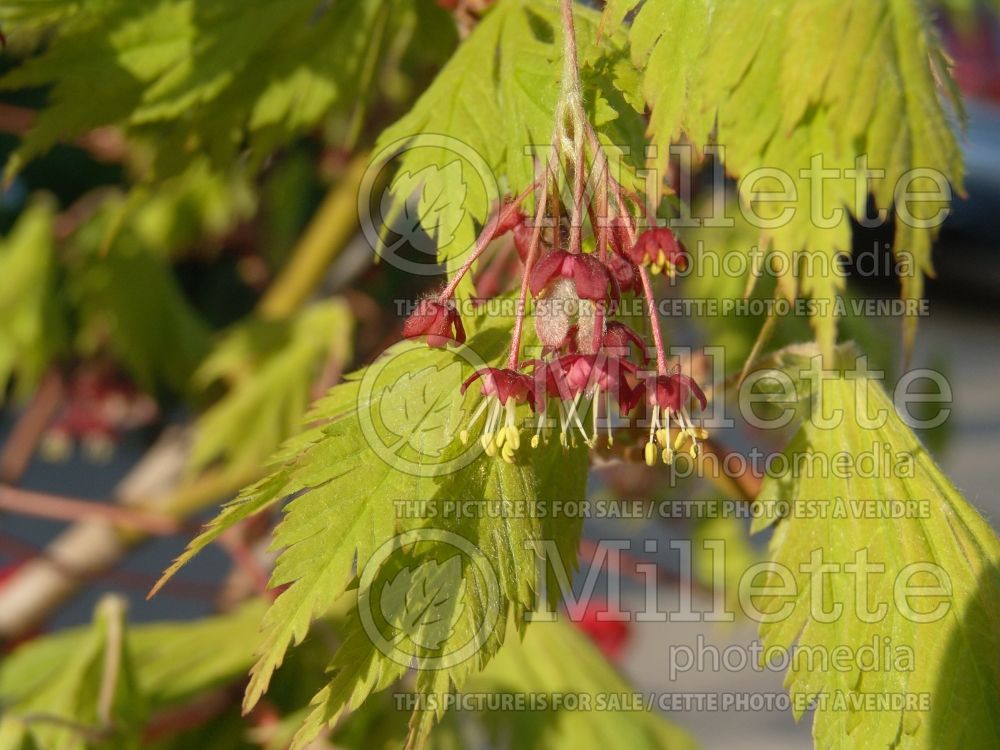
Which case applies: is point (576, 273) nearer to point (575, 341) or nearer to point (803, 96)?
point (575, 341)

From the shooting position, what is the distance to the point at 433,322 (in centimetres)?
52

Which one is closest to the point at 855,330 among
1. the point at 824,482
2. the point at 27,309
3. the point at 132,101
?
the point at 824,482

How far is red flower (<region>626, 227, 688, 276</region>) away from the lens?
0.53 meters

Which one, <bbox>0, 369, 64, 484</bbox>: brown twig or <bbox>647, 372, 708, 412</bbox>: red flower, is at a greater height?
<bbox>647, 372, 708, 412</bbox>: red flower

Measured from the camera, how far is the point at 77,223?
5.29ft

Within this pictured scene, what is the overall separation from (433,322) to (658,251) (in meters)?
0.12

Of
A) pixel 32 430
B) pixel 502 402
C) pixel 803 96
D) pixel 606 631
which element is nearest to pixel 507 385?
pixel 502 402

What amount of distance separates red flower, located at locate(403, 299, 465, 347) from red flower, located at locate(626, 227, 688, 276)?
10 cm

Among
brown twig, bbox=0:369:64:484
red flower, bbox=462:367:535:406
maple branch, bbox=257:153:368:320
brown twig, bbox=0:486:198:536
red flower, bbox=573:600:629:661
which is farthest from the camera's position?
red flower, bbox=573:600:629:661

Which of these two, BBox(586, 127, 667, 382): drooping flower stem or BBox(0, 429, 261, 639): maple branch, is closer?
BBox(586, 127, 667, 382): drooping flower stem

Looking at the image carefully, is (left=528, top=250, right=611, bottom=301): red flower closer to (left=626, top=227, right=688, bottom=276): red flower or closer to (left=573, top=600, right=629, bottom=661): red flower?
(left=626, top=227, right=688, bottom=276): red flower

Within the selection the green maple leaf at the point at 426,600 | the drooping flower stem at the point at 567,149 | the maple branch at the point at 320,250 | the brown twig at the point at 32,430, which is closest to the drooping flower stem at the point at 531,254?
the drooping flower stem at the point at 567,149

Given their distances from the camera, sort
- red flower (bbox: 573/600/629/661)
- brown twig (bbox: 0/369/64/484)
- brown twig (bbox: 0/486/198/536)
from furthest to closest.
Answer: red flower (bbox: 573/600/629/661)
brown twig (bbox: 0/369/64/484)
brown twig (bbox: 0/486/198/536)

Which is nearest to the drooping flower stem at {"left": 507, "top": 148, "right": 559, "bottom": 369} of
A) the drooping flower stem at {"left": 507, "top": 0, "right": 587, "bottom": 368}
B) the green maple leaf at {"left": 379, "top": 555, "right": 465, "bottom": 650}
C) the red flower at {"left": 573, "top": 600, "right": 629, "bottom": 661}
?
the drooping flower stem at {"left": 507, "top": 0, "right": 587, "bottom": 368}
